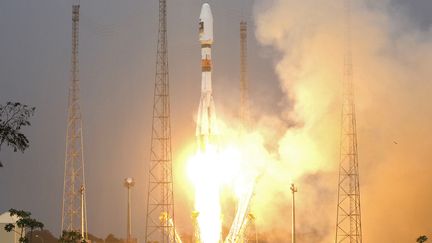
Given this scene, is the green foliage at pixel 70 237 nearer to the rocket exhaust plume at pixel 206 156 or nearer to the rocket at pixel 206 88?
the rocket exhaust plume at pixel 206 156

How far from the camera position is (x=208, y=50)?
9581 centimetres

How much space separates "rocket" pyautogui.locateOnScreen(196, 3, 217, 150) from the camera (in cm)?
9525

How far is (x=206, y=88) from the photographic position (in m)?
96.3

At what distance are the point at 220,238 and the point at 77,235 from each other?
14746 mm

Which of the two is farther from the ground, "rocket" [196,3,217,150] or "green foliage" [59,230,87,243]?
"rocket" [196,3,217,150]

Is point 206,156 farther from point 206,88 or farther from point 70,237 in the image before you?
point 70,237

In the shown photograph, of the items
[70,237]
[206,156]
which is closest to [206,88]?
[206,156]

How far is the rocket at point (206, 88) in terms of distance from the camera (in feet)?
313

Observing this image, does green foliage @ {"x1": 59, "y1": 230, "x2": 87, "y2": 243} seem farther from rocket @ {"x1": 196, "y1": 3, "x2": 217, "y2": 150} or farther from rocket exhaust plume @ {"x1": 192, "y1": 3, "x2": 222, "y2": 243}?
rocket @ {"x1": 196, "y1": 3, "x2": 217, "y2": 150}

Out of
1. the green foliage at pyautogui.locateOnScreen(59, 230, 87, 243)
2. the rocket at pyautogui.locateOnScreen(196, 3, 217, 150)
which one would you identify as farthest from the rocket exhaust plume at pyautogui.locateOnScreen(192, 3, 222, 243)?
the green foliage at pyautogui.locateOnScreen(59, 230, 87, 243)

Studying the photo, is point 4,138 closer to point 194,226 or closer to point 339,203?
point 194,226

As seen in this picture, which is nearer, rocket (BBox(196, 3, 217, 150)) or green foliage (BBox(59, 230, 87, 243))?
green foliage (BBox(59, 230, 87, 243))

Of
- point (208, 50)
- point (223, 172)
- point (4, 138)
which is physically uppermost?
point (208, 50)

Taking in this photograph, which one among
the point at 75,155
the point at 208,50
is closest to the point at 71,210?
the point at 75,155
